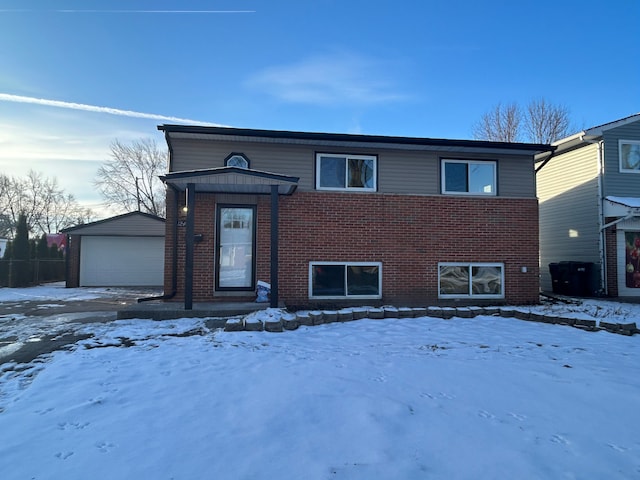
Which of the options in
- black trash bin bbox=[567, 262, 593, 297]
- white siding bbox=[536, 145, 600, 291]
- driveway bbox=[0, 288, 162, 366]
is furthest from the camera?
white siding bbox=[536, 145, 600, 291]

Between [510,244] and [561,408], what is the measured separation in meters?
7.11

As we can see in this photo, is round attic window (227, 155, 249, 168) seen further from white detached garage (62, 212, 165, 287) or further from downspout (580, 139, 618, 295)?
downspout (580, 139, 618, 295)

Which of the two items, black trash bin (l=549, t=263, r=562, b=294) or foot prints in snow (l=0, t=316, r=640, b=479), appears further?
black trash bin (l=549, t=263, r=562, b=294)

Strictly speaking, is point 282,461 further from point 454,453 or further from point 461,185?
point 461,185

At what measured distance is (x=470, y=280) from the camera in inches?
384

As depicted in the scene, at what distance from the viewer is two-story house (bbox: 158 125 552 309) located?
880 centimetres

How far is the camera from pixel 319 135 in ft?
29.1

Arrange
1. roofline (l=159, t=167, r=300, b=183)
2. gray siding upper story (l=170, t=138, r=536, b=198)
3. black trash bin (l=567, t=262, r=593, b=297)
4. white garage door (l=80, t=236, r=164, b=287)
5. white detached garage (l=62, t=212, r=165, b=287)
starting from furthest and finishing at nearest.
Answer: white garage door (l=80, t=236, r=164, b=287) < white detached garage (l=62, t=212, r=165, b=287) < black trash bin (l=567, t=262, r=593, b=297) < gray siding upper story (l=170, t=138, r=536, b=198) < roofline (l=159, t=167, r=300, b=183)

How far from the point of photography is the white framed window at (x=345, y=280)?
917cm

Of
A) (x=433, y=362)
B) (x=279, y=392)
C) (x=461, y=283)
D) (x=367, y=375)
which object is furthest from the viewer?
(x=461, y=283)

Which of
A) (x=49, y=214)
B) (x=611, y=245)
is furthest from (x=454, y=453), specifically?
(x=49, y=214)

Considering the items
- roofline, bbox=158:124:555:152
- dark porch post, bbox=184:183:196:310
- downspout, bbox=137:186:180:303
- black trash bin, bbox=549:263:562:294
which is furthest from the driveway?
black trash bin, bbox=549:263:562:294

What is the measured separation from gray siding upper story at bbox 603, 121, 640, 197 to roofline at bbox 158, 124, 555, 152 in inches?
146

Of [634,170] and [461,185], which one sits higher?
[634,170]
